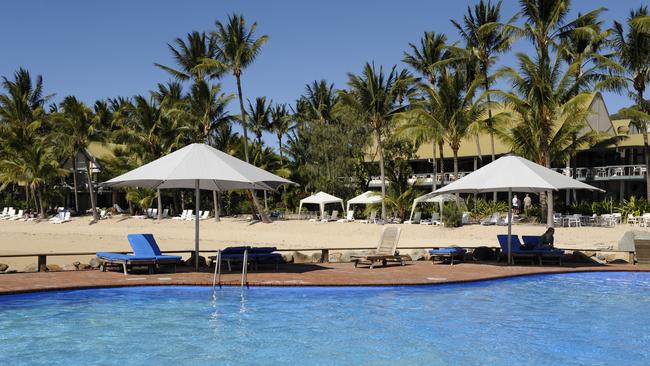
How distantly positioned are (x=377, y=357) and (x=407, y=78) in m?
31.2

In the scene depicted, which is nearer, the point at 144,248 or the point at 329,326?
the point at 329,326

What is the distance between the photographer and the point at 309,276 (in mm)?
13367

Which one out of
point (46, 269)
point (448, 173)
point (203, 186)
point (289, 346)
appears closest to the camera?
point (289, 346)

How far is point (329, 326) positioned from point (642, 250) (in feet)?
33.2

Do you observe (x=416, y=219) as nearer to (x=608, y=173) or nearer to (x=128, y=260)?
(x=608, y=173)

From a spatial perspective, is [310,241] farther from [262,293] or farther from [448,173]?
[448,173]

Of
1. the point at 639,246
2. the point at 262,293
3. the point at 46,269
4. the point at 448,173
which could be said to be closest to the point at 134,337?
the point at 262,293

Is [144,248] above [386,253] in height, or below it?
above

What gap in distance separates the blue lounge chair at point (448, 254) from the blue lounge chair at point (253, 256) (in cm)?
396

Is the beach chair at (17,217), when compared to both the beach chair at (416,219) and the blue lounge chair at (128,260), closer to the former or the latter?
the beach chair at (416,219)

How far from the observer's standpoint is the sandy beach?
24.4 m

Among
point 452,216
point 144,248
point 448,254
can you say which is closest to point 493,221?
point 452,216

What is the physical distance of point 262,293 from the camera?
463 inches

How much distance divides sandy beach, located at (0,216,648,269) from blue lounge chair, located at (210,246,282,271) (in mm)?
6998
